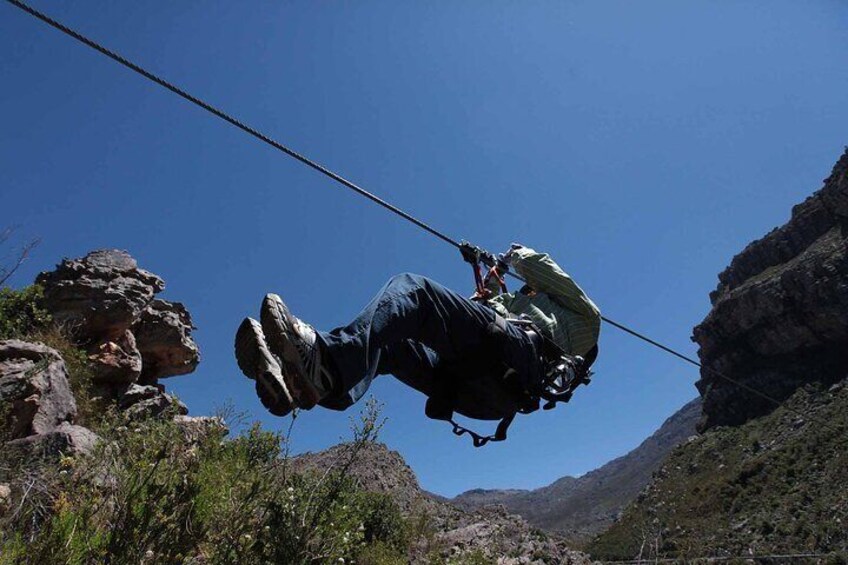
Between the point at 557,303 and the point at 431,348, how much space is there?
1768mm

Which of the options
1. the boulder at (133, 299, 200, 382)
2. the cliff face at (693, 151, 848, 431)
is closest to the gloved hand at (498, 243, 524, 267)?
the boulder at (133, 299, 200, 382)

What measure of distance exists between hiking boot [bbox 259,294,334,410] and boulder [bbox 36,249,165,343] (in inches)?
440

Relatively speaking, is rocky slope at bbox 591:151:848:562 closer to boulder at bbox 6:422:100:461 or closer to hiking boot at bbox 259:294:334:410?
boulder at bbox 6:422:100:461

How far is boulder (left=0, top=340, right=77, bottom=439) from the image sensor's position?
6.92m

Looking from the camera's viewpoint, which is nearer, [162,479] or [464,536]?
[162,479]

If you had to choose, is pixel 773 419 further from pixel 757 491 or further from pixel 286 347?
pixel 286 347

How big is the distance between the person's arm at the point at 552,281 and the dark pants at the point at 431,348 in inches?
36.7

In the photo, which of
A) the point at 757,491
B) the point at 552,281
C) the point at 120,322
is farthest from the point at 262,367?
the point at 757,491

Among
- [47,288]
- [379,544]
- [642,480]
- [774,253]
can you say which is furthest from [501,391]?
[642,480]

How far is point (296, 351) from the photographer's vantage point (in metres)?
2.65

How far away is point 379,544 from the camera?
373 inches

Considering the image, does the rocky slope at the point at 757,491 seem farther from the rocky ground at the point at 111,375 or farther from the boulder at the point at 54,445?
the boulder at the point at 54,445

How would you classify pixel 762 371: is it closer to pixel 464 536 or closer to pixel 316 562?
pixel 464 536

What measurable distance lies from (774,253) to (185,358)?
111m
